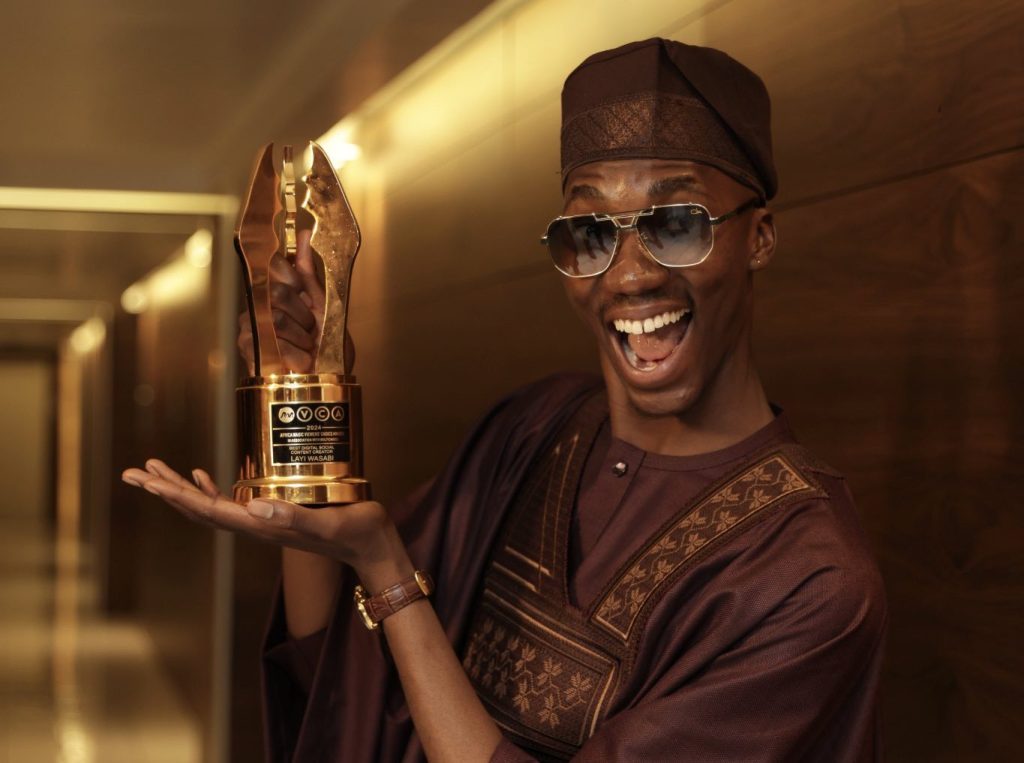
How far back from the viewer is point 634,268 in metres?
1.35

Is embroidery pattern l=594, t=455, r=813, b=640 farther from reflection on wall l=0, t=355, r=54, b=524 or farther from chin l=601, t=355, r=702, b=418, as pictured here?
reflection on wall l=0, t=355, r=54, b=524

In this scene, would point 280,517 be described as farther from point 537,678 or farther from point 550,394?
point 550,394

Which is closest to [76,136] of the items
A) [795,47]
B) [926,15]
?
[795,47]

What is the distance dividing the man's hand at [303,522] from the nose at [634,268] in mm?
343

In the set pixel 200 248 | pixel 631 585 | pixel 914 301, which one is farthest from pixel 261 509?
pixel 200 248

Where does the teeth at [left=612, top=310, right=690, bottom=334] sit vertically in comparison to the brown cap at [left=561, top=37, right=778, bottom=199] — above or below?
below

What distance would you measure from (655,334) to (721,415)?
128mm

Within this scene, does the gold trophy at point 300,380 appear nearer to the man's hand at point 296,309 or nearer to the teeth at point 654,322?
the man's hand at point 296,309

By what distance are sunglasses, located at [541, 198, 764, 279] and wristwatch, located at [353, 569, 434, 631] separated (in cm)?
37

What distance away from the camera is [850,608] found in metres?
1.19

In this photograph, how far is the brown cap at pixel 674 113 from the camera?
133 cm

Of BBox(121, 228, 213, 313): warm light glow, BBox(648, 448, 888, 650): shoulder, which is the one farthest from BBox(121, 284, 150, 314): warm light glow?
BBox(648, 448, 888, 650): shoulder

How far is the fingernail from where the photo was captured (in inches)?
48.9

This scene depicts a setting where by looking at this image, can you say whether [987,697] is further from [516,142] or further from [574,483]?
[516,142]
